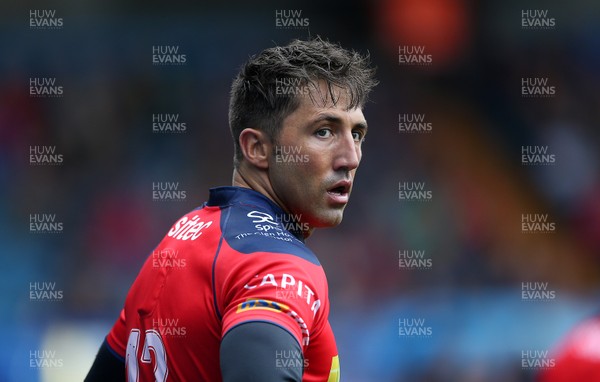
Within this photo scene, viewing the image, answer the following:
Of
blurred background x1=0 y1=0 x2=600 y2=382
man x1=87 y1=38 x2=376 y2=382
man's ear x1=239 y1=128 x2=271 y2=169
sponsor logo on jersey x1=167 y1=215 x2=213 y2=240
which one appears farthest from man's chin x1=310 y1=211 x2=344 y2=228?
blurred background x1=0 y1=0 x2=600 y2=382

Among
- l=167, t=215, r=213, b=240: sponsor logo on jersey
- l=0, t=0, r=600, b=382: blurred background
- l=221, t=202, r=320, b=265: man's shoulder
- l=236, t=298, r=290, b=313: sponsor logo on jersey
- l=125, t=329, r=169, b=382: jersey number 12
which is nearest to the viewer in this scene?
l=236, t=298, r=290, b=313: sponsor logo on jersey

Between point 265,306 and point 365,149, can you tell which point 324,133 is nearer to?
point 265,306

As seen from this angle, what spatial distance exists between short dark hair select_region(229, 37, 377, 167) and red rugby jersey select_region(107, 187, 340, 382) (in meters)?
0.25

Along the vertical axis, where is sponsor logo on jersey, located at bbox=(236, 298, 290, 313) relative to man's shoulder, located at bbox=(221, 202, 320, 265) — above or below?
below

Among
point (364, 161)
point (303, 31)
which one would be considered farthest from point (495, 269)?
point (303, 31)

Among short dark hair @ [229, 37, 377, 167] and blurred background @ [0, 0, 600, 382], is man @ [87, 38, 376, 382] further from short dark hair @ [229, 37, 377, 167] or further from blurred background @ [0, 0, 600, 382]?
blurred background @ [0, 0, 600, 382]

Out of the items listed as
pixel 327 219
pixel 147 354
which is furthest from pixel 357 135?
pixel 147 354

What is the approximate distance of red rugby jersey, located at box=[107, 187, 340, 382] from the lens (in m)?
2.07

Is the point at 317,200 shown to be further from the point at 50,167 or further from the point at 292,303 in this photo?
the point at 50,167

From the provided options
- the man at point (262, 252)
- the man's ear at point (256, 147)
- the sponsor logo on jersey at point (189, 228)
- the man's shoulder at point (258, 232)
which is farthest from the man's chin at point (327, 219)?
the sponsor logo on jersey at point (189, 228)

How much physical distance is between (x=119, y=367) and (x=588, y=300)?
→ 5.19 meters

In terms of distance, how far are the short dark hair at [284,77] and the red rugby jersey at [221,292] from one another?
9.9 inches

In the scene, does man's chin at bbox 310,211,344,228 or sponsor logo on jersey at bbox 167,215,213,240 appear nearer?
sponsor logo on jersey at bbox 167,215,213,240

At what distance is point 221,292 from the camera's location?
2178mm
